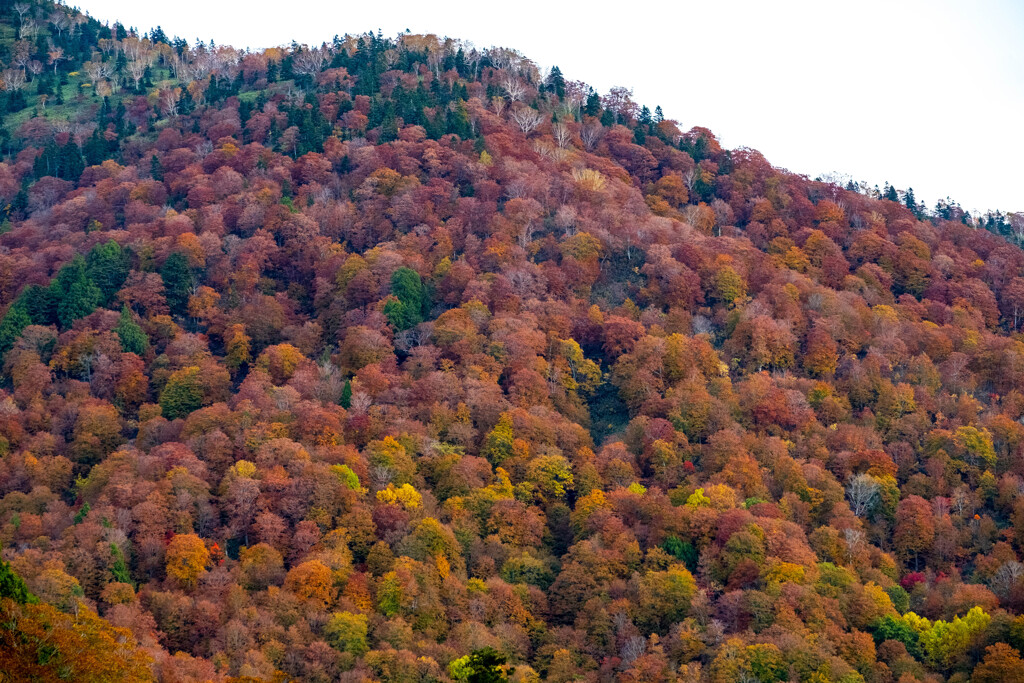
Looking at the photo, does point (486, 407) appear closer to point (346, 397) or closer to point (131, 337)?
point (346, 397)

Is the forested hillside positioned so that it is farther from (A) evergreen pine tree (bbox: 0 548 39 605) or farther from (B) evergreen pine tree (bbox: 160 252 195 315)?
(A) evergreen pine tree (bbox: 0 548 39 605)

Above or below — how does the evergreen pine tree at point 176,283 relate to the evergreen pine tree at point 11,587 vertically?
above

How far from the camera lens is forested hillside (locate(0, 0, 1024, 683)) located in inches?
3145

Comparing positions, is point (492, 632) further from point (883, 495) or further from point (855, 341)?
point (855, 341)

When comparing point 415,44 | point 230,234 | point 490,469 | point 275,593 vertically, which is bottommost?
Result: point 275,593

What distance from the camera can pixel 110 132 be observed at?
543 ft

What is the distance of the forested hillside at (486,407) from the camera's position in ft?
262

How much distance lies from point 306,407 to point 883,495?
49.8m

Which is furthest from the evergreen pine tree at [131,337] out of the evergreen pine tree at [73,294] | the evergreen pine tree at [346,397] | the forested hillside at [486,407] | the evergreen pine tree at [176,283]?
the evergreen pine tree at [346,397]

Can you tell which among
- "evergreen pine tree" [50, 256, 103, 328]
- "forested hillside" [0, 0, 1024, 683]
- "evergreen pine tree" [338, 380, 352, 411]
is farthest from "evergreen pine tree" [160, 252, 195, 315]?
"evergreen pine tree" [338, 380, 352, 411]

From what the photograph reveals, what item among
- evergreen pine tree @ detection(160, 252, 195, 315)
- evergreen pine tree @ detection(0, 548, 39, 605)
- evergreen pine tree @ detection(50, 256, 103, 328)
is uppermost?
evergreen pine tree @ detection(160, 252, 195, 315)

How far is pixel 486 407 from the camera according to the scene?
104m

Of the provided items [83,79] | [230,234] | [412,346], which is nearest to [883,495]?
[412,346]

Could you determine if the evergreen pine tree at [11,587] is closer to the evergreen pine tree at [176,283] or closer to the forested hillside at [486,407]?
the forested hillside at [486,407]
